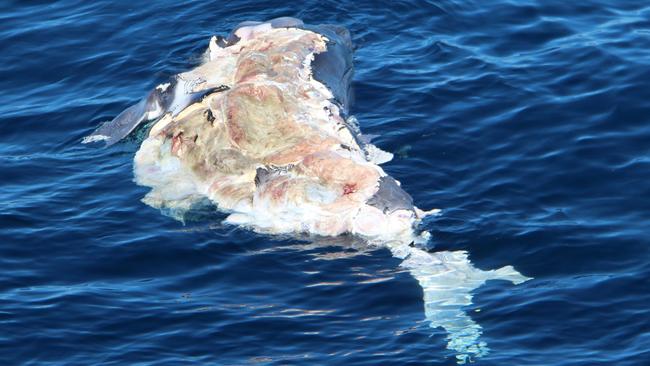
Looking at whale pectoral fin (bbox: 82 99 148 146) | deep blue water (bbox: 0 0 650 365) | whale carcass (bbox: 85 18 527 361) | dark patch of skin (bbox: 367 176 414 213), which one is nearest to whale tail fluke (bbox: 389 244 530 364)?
whale carcass (bbox: 85 18 527 361)

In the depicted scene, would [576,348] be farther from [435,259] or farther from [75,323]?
[75,323]

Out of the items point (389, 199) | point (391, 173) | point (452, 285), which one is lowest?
point (452, 285)

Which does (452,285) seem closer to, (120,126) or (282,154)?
(282,154)

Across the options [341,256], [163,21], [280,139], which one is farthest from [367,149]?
[163,21]

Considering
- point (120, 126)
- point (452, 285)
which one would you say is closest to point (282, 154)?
point (452, 285)

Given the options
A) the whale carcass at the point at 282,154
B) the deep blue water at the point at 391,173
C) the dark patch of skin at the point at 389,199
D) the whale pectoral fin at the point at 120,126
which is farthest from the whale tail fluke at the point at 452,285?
the whale pectoral fin at the point at 120,126

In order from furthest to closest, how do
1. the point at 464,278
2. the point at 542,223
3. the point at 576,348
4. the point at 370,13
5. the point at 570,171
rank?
1. the point at 370,13
2. the point at 570,171
3. the point at 542,223
4. the point at 464,278
5. the point at 576,348

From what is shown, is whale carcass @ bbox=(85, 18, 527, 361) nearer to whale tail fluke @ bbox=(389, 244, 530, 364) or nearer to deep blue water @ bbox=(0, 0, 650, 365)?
whale tail fluke @ bbox=(389, 244, 530, 364)
